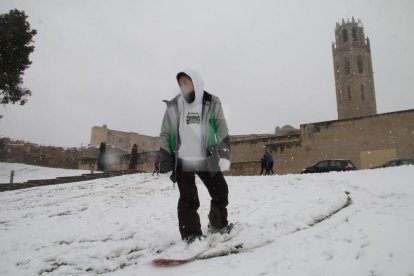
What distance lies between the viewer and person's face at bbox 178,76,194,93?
14.2 feet

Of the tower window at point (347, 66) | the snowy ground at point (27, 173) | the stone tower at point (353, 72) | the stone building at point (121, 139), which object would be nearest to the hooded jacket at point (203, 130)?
the snowy ground at point (27, 173)

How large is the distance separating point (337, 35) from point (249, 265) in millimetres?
88106

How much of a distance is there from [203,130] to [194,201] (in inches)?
36.9

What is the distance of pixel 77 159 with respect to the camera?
44.6 meters

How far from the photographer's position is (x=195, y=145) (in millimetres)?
4355

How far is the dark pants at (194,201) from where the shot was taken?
13.2ft

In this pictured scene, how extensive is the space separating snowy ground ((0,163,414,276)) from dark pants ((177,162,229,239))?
0.39m

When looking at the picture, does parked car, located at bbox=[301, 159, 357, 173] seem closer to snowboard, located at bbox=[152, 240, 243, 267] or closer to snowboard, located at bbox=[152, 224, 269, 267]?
snowboard, located at bbox=[152, 224, 269, 267]

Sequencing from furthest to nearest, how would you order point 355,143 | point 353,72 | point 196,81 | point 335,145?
point 353,72, point 335,145, point 355,143, point 196,81

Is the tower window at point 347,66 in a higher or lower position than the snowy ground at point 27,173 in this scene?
higher

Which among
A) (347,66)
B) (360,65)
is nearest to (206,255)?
(347,66)

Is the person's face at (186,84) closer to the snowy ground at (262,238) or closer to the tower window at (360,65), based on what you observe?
the snowy ground at (262,238)

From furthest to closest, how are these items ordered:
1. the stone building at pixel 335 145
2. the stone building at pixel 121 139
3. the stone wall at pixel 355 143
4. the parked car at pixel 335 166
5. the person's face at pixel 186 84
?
1. the stone building at pixel 121 139
2. the stone building at pixel 335 145
3. the stone wall at pixel 355 143
4. the parked car at pixel 335 166
5. the person's face at pixel 186 84

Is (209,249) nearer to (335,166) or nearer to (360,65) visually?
(335,166)
